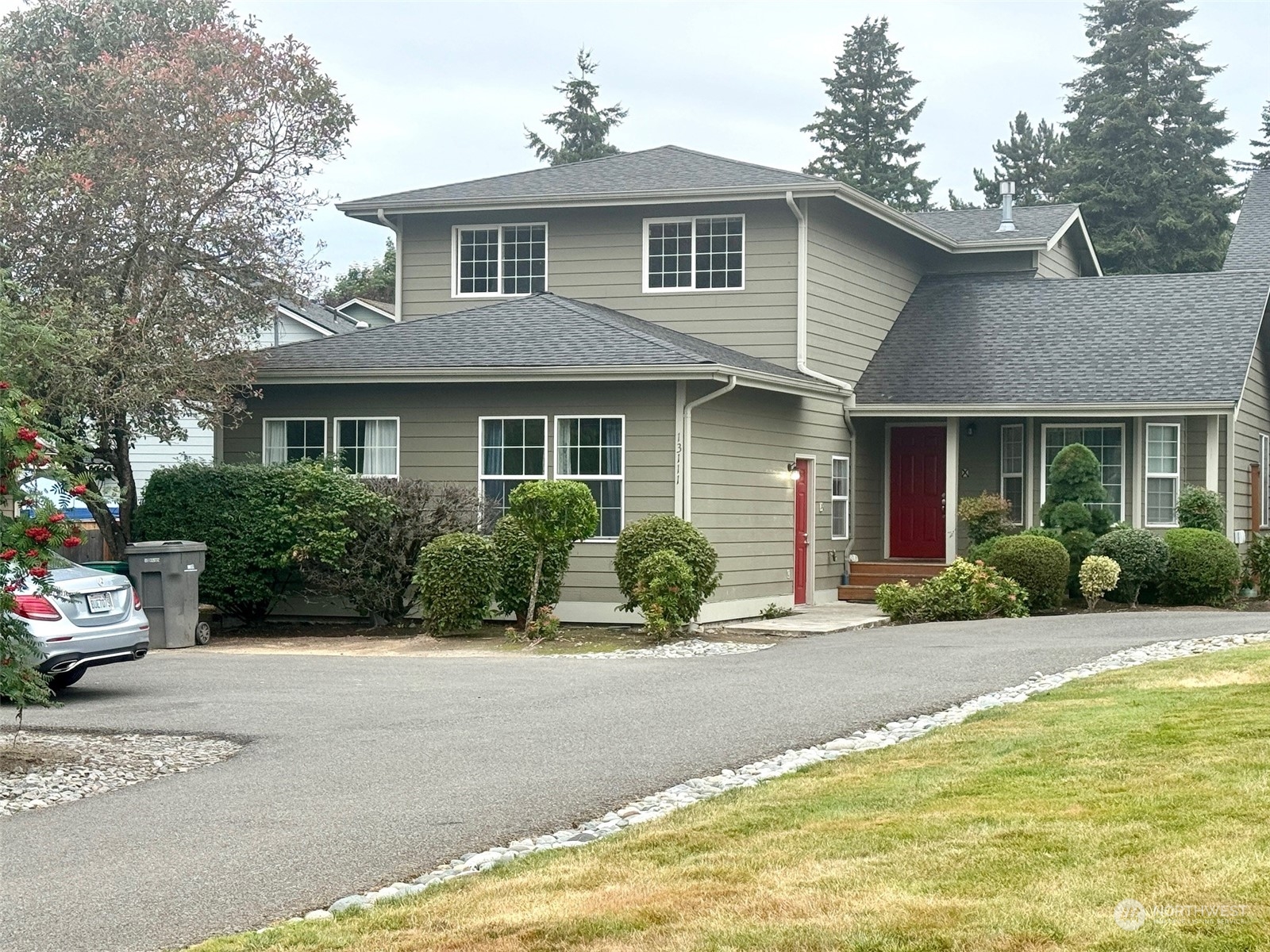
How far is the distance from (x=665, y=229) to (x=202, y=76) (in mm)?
7112

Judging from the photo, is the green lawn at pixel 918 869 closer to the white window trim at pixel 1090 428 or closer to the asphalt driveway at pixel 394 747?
the asphalt driveway at pixel 394 747

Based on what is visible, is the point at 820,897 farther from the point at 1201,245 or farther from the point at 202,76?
the point at 1201,245

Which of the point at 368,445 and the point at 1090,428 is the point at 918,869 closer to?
the point at 368,445

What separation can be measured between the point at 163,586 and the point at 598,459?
17.8 ft

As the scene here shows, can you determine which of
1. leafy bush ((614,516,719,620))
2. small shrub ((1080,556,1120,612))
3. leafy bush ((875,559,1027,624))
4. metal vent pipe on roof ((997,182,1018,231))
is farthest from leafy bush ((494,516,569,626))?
metal vent pipe on roof ((997,182,1018,231))

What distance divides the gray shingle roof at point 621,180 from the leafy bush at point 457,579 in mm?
7158

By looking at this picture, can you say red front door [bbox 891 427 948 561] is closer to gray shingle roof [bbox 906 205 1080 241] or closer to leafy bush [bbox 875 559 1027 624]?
gray shingle roof [bbox 906 205 1080 241]

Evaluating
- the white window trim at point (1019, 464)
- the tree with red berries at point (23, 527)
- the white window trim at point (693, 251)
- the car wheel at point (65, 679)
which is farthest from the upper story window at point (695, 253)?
the tree with red berries at point (23, 527)

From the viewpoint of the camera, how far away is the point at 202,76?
19.4 metres

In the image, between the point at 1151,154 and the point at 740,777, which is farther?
the point at 1151,154

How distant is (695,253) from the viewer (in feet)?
76.0

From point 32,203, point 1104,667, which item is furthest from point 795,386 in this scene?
point 32,203

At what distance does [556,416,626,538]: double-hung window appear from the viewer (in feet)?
63.9

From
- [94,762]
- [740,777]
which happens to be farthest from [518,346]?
[740,777]
